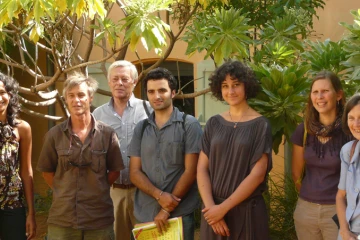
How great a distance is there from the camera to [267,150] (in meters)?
4.32

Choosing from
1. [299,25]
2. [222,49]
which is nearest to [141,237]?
[222,49]

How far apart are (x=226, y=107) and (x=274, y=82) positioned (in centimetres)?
327

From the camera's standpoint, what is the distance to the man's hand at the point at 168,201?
4555 mm

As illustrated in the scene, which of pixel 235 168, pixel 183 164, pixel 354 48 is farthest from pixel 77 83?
pixel 354 48

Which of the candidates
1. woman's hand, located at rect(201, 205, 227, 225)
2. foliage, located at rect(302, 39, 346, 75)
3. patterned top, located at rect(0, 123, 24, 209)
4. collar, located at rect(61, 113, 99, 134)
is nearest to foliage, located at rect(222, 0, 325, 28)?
foliage, located at rect(302, 39, 346, 75)

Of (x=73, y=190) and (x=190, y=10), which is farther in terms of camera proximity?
(x=190, y=10)

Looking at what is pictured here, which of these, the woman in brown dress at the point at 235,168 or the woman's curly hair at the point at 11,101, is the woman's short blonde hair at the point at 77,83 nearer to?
the woman's curly hair at the point at 11,101

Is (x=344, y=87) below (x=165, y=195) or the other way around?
the other way around

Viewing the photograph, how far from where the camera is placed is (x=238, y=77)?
4.45 meters

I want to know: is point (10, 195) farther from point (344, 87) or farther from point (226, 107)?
point (226, 107)

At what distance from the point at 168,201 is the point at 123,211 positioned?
2.55 feet

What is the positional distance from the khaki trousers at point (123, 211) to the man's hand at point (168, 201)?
606mm

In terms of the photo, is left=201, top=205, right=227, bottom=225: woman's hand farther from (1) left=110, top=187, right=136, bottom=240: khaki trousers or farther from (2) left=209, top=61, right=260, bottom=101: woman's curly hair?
(1) left=110, top=187, right=136, bottom=240: khaki trousers

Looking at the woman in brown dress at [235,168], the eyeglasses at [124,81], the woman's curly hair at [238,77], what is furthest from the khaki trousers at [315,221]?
the eyeglasses at [124,81]
